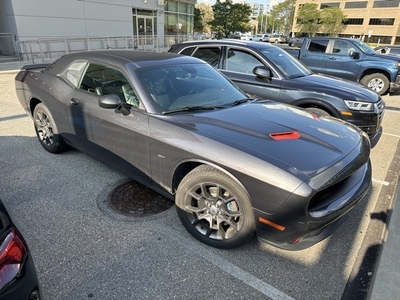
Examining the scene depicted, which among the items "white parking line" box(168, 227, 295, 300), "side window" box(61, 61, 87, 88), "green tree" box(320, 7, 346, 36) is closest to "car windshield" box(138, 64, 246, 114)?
"side window" box(61, 61, 87, 88)

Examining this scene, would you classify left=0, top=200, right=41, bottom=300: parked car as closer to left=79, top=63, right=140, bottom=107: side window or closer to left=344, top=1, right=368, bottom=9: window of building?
left=79, top=63, right=140, bottom=107: side window

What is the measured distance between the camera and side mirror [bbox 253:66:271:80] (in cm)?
492

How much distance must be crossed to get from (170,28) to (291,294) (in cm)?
2743

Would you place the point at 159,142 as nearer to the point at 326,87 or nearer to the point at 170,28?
the point at 326,87

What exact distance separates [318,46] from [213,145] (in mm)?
9236

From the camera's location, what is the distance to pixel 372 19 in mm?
63562

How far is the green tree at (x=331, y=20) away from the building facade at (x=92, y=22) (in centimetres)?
4699

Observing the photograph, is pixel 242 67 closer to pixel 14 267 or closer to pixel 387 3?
pixel 14 267

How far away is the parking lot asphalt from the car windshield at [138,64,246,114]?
1156 mm

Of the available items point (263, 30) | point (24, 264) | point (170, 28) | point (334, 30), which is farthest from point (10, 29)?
point (263, 30)

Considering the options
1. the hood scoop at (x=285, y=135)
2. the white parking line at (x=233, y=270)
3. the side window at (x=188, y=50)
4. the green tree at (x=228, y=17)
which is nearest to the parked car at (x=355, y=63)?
the side window at (x=188, y=50)

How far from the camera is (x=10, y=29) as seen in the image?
15.0 meters

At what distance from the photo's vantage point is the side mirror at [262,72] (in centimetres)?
492

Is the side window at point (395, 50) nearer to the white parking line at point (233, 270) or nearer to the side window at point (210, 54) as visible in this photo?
the side window at point (210, 54)
